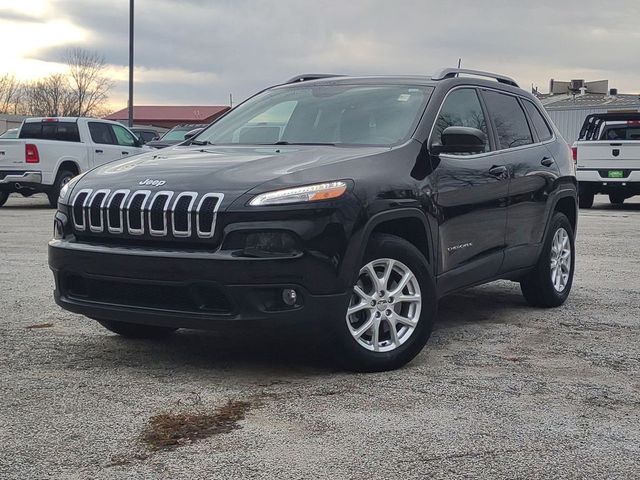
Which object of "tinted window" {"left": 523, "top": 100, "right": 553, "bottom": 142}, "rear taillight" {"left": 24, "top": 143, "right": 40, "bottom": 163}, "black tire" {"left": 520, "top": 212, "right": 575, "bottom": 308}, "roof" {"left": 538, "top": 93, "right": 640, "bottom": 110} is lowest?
"black tire" {"left": 520, "top": 212, "right": 575, "bottom": 308}

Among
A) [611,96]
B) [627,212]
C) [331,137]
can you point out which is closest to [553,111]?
[611,96]

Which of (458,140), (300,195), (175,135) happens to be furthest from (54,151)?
(300,195)

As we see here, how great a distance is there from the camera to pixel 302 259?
4.64 metres

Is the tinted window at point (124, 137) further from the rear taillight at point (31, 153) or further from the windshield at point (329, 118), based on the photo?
the windshield at point (329, 118)

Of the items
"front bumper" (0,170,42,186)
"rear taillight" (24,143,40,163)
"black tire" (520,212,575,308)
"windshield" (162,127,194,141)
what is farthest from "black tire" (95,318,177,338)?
"windshield" (162,127,194,141)

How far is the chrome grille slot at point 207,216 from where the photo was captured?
464cm

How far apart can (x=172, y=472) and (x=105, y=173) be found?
2255 millimetres

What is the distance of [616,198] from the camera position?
20750mm

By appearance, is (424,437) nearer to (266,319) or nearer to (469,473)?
(469,473)

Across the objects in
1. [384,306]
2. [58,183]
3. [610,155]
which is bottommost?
[58,183]

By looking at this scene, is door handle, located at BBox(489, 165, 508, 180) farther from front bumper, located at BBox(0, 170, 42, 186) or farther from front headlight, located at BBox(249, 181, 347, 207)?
front bumper, located at BBox(0, 170, 42, 186)

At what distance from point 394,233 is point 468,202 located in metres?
0.75

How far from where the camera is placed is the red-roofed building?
84000 mm

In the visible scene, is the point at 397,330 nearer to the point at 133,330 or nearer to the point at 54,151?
the point at 133,330
